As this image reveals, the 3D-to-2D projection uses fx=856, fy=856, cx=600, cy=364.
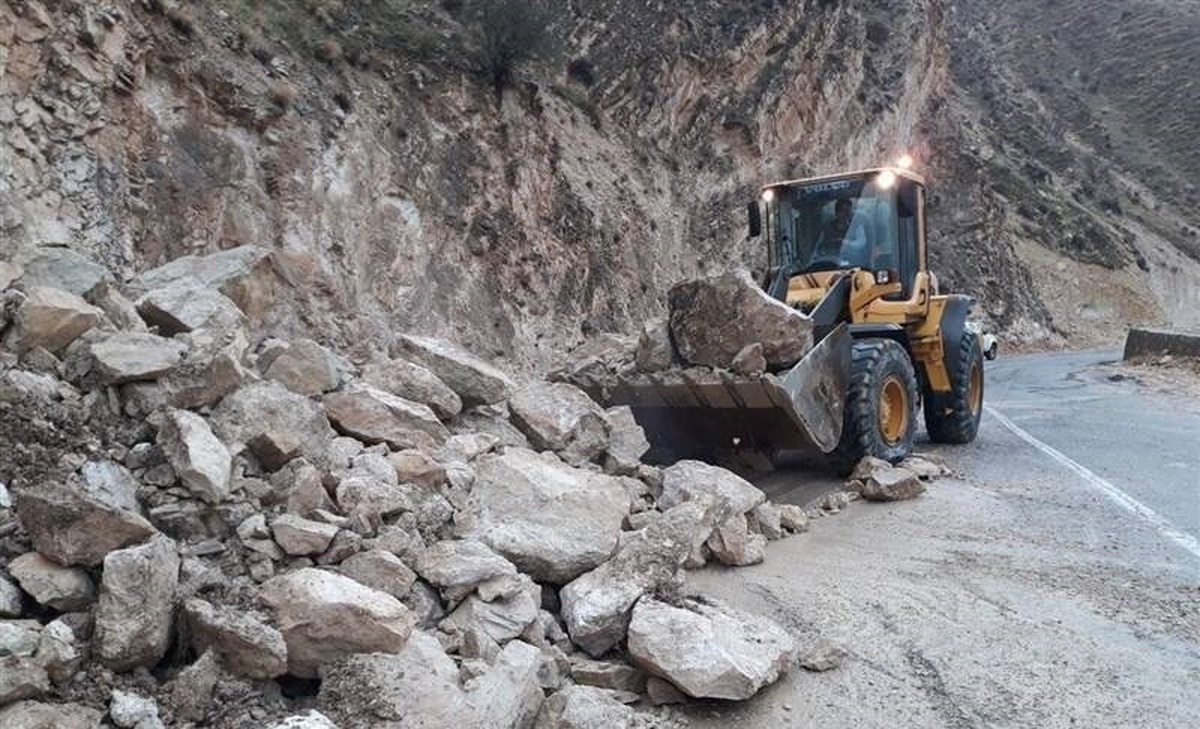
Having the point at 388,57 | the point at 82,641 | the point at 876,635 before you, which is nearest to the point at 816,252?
the point at 876,635

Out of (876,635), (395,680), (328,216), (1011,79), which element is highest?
(1011,79)

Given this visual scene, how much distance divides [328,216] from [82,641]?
9.28 metres

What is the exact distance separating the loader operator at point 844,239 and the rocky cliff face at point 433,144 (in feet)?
15.0

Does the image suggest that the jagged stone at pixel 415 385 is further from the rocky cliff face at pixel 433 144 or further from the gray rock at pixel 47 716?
the gray rock at pixel 47 716

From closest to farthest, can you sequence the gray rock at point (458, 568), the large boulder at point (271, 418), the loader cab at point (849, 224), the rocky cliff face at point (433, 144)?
1. the gray rock at point (458, 568)
2. the large boulder at point (271, 418)
3. the loader cab at point (849, 224)
4. the rocky cliff face at point (433, 144)

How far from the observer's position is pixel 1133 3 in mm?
66812

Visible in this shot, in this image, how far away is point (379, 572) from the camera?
3.26 metres

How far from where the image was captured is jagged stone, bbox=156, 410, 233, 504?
3262mm

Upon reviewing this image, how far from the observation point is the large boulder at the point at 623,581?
139 inches

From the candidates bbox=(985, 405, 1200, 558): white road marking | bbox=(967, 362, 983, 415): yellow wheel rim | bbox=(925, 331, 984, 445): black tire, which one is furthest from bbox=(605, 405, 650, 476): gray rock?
bbox=(967, 362, 983, 415): yellow wheel rim

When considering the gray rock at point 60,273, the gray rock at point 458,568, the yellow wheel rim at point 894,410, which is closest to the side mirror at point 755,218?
the yellow wheel rim at point 894,410

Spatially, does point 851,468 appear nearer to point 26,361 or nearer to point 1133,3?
point 26,361

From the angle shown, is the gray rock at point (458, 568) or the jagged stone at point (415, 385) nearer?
the gray rock at point (458, 568)

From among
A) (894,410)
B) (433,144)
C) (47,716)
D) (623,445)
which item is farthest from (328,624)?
(433,144)
